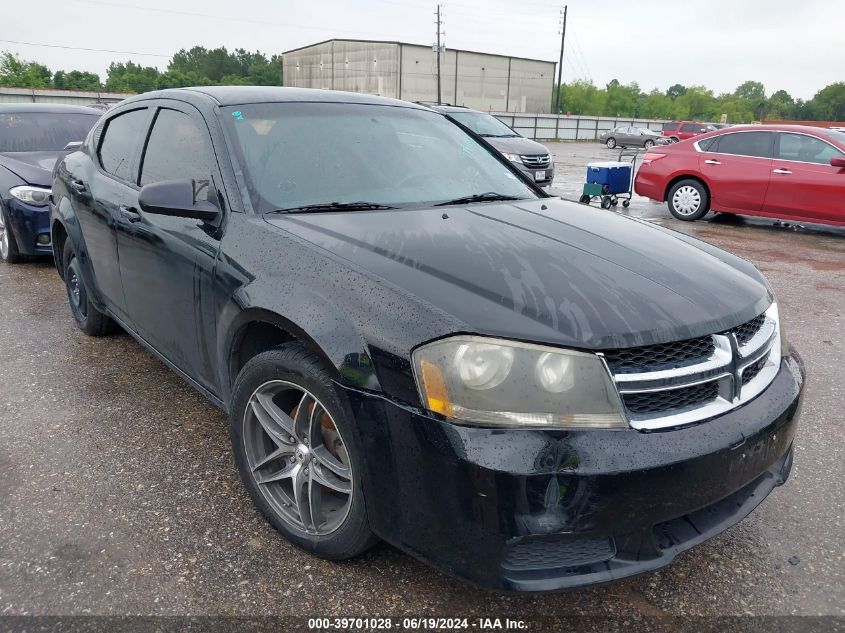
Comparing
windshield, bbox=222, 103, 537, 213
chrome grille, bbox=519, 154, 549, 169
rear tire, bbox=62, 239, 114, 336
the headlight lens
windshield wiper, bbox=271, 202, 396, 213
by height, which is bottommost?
rear tire, bbox=62, 239, 114, 336

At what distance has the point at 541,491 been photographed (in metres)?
1.63

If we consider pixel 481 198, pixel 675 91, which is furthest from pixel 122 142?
pixel 675 91

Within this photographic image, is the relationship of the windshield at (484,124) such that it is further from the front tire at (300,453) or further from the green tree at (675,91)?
the green tree at (675,91)

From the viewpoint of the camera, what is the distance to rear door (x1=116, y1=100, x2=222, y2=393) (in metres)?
2.57

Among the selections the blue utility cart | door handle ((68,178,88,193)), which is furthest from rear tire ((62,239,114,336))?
the blue utility cart

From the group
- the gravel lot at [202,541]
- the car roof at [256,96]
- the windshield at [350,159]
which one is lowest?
the gravel lot at [202,541]

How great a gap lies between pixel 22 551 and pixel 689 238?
2.89 meters

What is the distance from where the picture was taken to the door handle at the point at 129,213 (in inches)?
120

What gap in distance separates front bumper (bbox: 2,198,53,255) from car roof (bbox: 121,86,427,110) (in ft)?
10.9

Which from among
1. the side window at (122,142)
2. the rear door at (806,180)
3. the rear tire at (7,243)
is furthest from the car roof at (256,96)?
the rear door at (806,180)

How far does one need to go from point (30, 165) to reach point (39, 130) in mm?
984

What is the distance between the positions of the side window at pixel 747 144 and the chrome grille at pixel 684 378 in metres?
8.30

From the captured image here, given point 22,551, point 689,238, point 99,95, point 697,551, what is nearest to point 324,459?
point 22,551

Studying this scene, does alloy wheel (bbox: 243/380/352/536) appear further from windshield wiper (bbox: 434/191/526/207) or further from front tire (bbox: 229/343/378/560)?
windshield wiper (bbox: 434/191/526/207)
